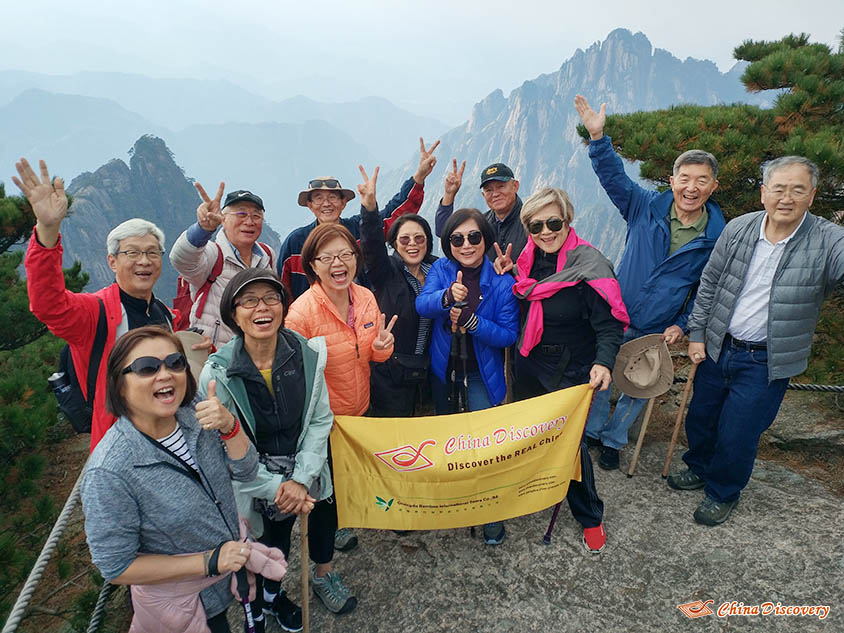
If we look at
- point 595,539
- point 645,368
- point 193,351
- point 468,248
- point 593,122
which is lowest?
point 595,539

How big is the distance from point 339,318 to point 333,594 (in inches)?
86.6

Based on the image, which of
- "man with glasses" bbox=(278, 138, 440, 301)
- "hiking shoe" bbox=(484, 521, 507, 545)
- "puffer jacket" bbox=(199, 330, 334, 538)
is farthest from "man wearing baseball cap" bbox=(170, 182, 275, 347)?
"hiking shoe" bbox=(484, 521, 507, 545)

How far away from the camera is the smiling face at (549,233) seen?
3.90 meters

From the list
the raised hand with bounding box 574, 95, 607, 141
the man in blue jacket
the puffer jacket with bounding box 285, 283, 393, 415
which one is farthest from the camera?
the raised hand with bounding box 574, 95, 607, 141

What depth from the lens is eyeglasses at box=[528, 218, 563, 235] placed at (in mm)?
3879

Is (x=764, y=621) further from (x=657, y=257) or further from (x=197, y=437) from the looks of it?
(x=197, y=437)

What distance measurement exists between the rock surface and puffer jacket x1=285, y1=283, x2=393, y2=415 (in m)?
1.52

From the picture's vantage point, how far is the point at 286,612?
11.5 feet

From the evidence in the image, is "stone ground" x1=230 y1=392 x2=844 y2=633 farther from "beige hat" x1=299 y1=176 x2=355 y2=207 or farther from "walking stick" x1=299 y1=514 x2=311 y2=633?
"beige hat" x1=299 y1=176 x2=355 y2=207

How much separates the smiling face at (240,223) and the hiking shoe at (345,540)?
2.92m

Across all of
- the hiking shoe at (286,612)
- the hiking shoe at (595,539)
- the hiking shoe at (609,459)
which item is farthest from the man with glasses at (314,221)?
the hiking shoe at (595,539)

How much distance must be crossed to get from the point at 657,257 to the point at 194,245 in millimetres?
4466

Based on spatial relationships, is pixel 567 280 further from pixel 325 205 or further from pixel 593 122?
pixel 325 205

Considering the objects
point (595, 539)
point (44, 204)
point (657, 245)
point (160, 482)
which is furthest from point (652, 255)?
point (44, 204)
